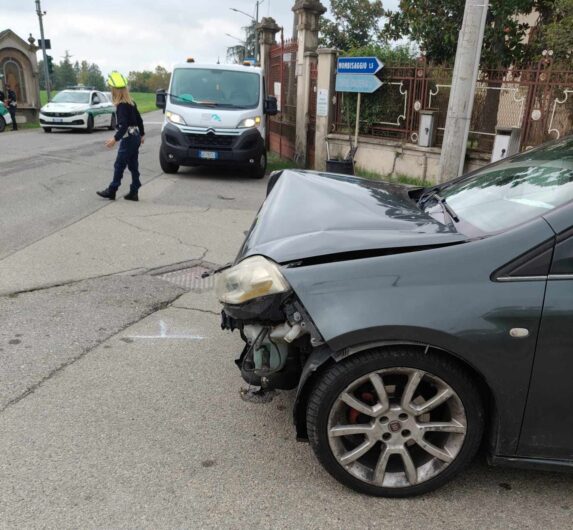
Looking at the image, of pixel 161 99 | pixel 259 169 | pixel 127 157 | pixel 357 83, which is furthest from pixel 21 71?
pixel 127 157

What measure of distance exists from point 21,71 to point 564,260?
103 feet

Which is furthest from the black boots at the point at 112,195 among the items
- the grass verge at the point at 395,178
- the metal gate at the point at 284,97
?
the metal gate at the point at 284,97

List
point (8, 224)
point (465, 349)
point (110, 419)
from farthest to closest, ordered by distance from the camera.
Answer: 1. point (8, 224)
2. point (110, 419)
3. point (465, 349)

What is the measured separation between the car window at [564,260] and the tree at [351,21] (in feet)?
134

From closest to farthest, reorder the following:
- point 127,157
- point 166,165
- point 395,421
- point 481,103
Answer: point 395,421, point 127,157, point 481,103, point 166,165

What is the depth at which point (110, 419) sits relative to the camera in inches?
117

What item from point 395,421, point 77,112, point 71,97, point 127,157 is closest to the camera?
point 395,421

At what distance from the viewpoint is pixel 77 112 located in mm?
21656

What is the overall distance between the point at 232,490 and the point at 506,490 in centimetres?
128

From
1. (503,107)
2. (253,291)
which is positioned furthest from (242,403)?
(503,107)

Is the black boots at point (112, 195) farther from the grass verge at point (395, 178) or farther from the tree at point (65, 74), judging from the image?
the tree at point (65, 74)

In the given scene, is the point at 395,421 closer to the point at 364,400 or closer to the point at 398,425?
the point at 398,425

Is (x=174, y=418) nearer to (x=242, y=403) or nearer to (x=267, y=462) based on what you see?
(x=242, y=403)

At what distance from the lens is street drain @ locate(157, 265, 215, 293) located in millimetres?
4949
